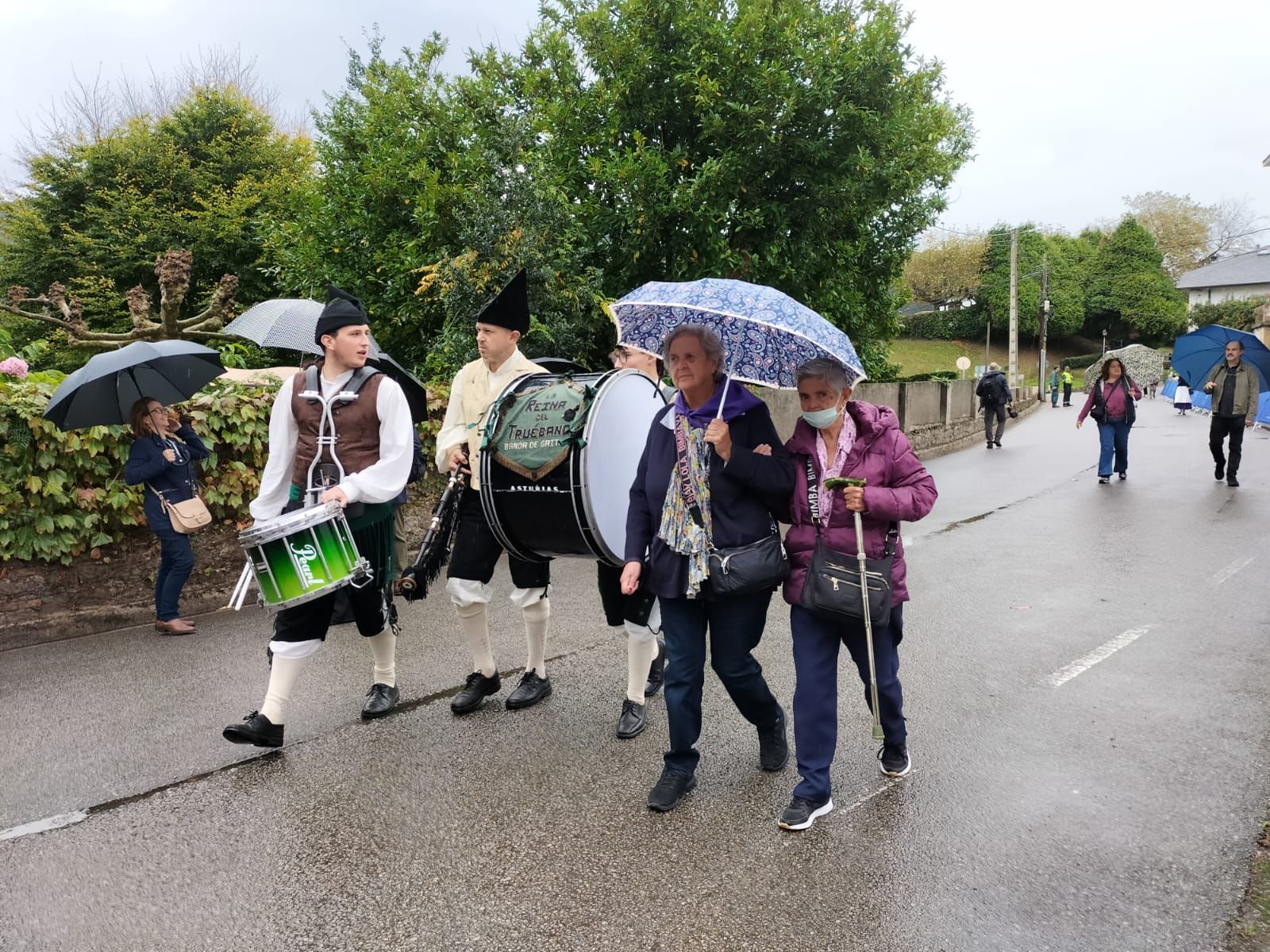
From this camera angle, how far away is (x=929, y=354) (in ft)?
240

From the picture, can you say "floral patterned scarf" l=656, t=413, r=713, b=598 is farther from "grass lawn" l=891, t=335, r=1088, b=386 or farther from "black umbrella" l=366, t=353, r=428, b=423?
"grass lawn" l=891, t=335, r=1088, b=386

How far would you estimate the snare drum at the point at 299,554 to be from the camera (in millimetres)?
3836

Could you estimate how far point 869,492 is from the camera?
341cm

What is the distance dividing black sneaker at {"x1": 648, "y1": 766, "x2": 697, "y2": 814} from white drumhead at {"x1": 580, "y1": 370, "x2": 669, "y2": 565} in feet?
3.03

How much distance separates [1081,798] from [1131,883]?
65 cm

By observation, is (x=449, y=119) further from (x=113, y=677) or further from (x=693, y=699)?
(x=693, y=699)

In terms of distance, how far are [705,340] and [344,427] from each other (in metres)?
1.71

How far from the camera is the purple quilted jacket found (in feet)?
11.3

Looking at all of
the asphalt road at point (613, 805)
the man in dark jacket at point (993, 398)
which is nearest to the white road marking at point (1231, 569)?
the asphalt road at point (613, 805)

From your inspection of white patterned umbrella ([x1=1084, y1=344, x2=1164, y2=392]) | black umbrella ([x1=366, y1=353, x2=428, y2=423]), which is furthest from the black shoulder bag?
white patterned umbrella ([x1=1084, y1=344, x2=1164, y2=392])

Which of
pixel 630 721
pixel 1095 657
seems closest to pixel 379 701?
pixel 630 721

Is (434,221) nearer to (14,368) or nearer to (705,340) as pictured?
(14,368)

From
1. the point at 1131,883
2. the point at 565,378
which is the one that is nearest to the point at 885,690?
the point at 1131,883

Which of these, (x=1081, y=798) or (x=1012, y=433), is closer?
(x=1081, y=798)
